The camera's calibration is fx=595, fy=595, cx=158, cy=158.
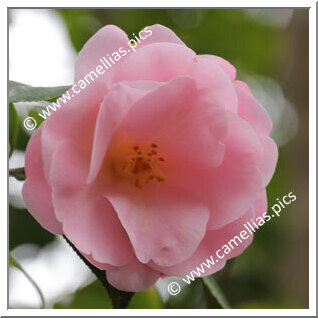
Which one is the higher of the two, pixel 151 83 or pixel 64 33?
pixel 151 83

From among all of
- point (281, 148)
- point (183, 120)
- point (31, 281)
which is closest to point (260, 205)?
point (183, 120)

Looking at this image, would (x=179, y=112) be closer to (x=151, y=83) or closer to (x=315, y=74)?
(x=151, y=83)

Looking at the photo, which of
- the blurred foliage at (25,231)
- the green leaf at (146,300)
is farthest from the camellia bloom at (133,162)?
the blurred foliage at (25,231)

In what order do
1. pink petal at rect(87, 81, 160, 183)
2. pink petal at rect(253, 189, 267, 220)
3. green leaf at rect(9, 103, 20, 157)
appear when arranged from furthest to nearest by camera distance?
green leaf at rect(9, 103, 20, 157), pink petal at rect(253, 189, 267, 220), pink petal at rect(87, 81, 160, 183)

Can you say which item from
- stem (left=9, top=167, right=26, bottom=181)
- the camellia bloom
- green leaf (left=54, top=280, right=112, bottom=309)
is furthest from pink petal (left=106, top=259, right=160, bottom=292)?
green leaf (left=54, top=280, right=112, bottom=309)

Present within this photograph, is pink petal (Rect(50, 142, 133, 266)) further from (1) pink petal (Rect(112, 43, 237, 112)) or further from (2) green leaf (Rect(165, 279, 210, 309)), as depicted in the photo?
(2) green leaf (Rect(165, 279, 210, 309))
